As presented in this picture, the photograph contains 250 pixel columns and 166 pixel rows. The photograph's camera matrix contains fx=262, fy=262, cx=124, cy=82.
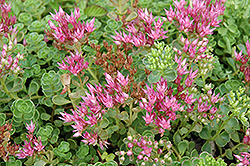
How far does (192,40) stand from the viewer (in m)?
1.77

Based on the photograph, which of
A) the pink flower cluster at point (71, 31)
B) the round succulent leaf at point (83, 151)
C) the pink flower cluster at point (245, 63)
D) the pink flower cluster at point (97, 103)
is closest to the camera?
the pink flower cluster at point (97, 103)

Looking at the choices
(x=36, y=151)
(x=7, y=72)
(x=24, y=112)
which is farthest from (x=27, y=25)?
(x=36, y=151)

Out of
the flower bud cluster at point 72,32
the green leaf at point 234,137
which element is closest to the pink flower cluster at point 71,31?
the flower bud cluster at point 72,32

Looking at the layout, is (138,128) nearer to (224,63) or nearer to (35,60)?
(35,60)

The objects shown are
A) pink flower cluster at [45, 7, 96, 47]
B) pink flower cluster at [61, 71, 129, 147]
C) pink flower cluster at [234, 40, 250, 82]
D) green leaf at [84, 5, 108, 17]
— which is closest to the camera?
pink flower cluster at [61, 71, 129, 147]

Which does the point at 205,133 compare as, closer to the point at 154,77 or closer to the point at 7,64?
the point at 154,77

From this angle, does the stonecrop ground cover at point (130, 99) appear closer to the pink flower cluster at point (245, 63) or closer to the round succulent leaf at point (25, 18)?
the pink flower cluster at point (245, 63)

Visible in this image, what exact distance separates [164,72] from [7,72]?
3.47 feet

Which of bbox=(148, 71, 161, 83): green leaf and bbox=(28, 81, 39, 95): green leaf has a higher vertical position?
bbox=(28, 81, 39, 95): green leaf

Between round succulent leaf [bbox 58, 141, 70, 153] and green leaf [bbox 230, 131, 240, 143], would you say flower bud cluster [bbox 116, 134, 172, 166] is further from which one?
green leaf [bbox 230, 131, 240, 143]

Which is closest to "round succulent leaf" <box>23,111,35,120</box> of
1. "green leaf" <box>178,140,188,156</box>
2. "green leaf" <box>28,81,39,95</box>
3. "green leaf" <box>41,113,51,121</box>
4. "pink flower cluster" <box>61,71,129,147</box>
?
"green leaf" <box>41,113,51,121</box>

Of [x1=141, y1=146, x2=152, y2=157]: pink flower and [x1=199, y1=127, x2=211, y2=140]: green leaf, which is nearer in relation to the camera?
[x1=141, y1=146, x2=152, y2=157]: pink flower

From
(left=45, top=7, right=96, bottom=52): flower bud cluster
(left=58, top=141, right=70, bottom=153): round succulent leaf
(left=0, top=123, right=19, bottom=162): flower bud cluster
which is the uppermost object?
(left=45, top=7, right=96, bottom=52): flower bud cluster

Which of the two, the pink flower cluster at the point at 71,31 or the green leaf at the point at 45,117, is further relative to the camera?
the green leaf at the point at 45,117
